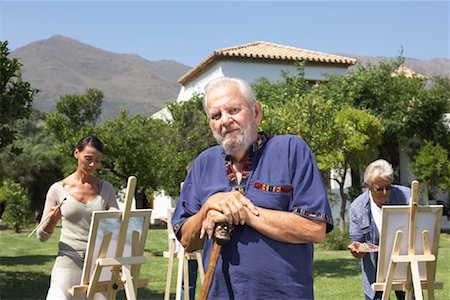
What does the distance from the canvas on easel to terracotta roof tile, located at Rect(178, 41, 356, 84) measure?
80.6ft

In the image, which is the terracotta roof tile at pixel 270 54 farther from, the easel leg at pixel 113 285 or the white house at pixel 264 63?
the easel leg at pixel 113 285

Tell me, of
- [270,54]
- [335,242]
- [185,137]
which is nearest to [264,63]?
[270,54]

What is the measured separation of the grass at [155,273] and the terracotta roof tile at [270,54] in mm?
13025

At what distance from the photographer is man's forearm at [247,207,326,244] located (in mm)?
2340

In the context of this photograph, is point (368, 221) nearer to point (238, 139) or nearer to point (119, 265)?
point (119, 265)

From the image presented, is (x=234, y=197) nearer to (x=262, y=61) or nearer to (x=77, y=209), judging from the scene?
(x=77, y=209)

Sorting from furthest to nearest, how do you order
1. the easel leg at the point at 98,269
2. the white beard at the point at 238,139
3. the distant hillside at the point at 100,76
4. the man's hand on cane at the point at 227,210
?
1. the distant hillside at the point at 100,76
2. the easel leg at the point at 98,269
3. the white beard at the point at 238,139
4. the man's hand on cane at the point at 227,210

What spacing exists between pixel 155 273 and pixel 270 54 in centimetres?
1972

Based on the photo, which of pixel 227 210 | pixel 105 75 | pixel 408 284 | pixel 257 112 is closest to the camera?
pixel 227 210

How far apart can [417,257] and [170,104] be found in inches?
833

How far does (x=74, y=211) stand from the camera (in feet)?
14.5


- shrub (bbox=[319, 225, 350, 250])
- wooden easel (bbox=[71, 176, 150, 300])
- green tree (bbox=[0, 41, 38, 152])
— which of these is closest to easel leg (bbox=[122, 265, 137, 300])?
wooden easel (bbox=[71, 176, 150, 300])

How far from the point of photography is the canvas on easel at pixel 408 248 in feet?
15.1

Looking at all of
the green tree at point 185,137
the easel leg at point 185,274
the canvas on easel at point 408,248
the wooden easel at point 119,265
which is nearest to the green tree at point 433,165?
the green tree at point 185,137
